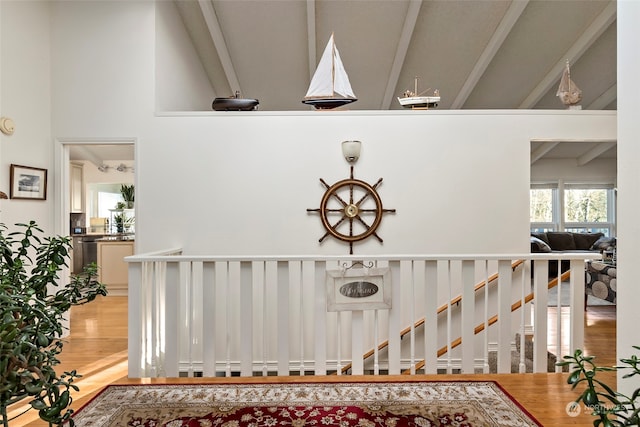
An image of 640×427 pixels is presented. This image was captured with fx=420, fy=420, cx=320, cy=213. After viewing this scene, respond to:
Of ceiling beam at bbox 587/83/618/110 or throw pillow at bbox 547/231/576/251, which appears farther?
throw pillow at bbox 547/231/576/251

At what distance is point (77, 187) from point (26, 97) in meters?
5.44

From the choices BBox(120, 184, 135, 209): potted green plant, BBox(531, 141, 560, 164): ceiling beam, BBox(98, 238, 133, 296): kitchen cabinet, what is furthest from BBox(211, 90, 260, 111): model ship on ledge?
BBox(531, 141, 560, 164): ceiling beam

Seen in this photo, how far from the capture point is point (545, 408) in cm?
250

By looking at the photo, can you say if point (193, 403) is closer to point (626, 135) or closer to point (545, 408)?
point (545, 408)

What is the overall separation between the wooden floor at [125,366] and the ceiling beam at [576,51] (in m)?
3.28

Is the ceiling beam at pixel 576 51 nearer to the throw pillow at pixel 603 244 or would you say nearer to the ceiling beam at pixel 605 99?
the ceiling beam at pixel 605 99

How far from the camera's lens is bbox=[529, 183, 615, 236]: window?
9.88 m

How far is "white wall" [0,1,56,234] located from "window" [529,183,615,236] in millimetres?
9603

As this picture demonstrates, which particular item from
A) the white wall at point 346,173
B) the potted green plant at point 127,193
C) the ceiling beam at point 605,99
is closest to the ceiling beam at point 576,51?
the ceiling beam at point 605,99

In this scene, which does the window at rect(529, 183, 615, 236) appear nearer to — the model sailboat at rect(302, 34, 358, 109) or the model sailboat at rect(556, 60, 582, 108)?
the model sailboat at rect(556, 60, 582, 108)

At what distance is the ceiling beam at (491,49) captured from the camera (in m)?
4.76

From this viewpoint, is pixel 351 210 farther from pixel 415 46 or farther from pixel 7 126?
pixel 7 126

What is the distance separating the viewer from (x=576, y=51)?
5.50 m

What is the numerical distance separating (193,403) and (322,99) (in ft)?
9.63
